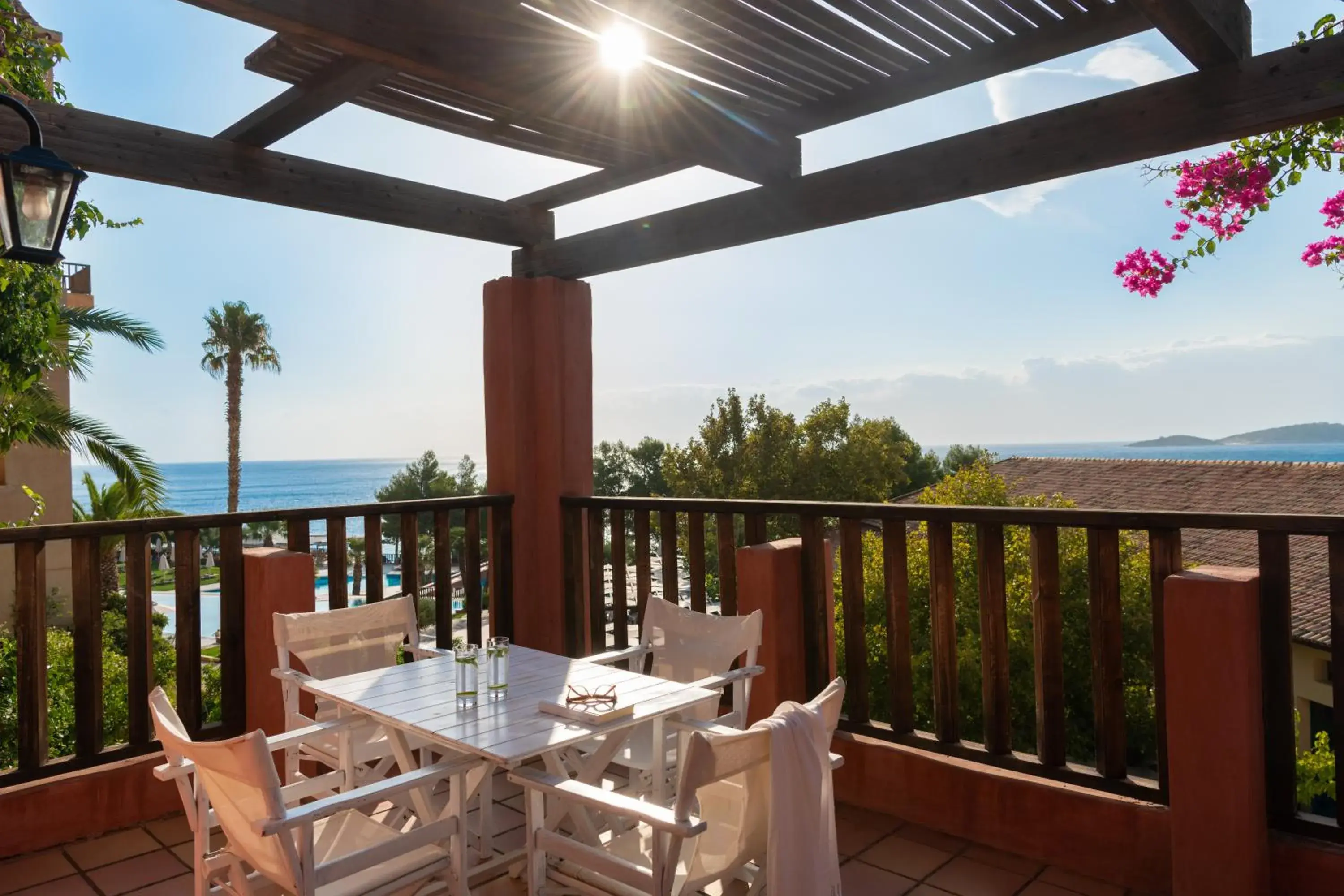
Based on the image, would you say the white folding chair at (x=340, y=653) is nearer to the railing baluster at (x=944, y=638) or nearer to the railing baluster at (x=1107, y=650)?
the railing baluster at (x=944, y=638)

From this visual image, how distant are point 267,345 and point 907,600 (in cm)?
3173

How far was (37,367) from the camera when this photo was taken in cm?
821

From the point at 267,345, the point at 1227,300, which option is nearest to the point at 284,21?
the point at 267,345

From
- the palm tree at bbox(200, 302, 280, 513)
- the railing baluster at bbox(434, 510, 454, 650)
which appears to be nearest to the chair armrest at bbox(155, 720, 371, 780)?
the railing baluster at bbox(434, 510, 454, 650)

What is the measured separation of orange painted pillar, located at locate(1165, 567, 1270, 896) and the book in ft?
5.15

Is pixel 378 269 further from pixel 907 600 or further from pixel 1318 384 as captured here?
pixel 1318 384

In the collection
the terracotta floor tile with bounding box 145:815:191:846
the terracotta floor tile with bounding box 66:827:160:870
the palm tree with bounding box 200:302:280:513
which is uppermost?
the palm tree with bounding box 200:302:280:513

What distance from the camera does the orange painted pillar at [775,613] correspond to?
11.0 feet

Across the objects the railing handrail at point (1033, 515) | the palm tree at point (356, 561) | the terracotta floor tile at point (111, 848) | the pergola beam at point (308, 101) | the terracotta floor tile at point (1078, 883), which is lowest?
the palm tree at point (356, 561)

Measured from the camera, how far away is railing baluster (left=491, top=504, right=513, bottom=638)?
444 cm

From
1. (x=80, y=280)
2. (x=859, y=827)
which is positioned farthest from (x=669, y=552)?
(x=80, y=280)

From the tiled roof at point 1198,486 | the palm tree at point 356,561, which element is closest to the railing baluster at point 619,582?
the tiled roof at point 1198,486

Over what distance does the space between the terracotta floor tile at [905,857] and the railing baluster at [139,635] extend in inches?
107

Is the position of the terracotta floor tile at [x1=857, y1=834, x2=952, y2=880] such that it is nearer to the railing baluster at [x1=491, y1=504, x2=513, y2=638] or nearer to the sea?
the railing baluster at [x1=491, y1=504, x2=513, y2=638]
